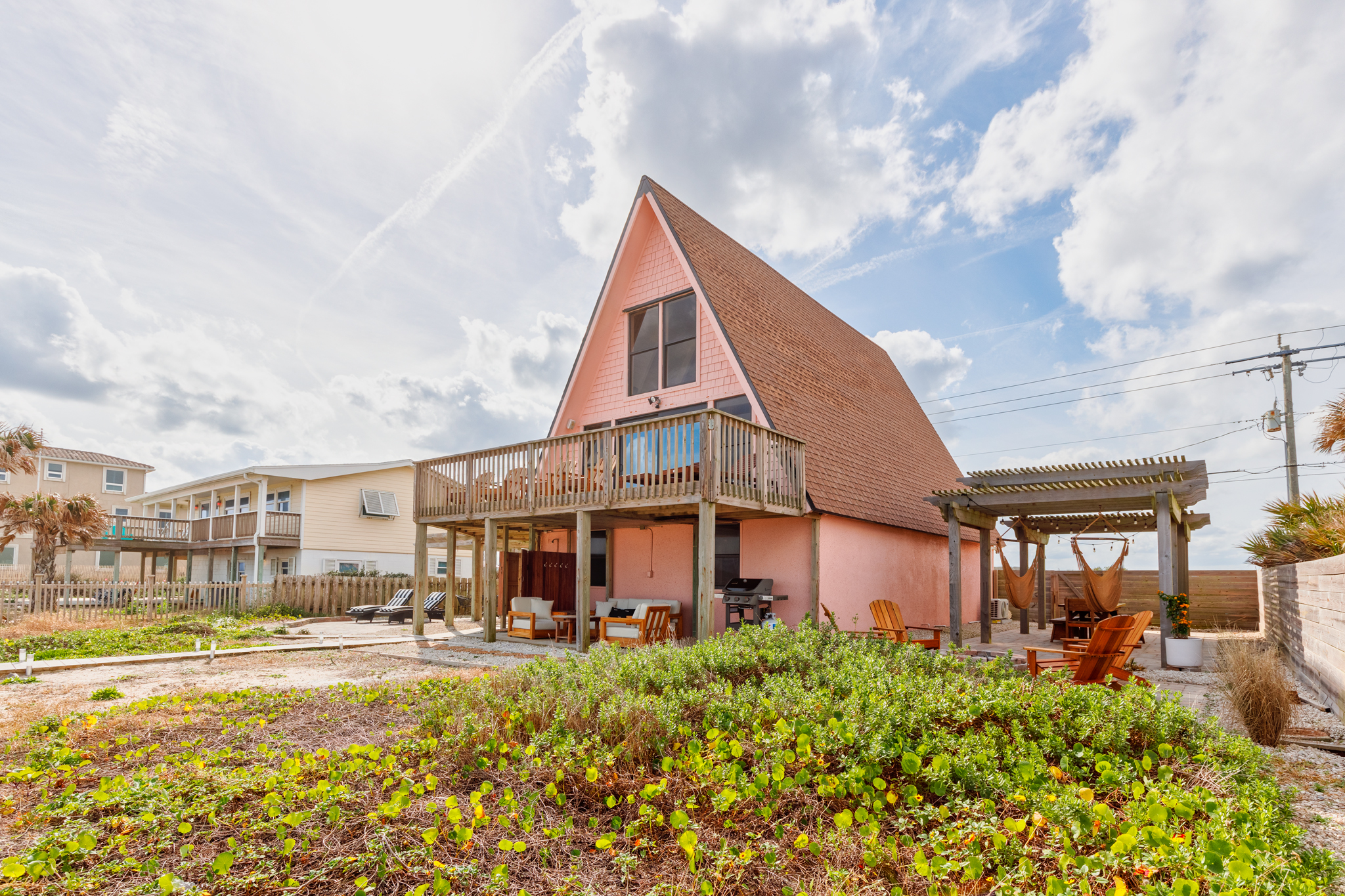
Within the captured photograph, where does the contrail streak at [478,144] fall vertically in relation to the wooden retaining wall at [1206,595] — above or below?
above

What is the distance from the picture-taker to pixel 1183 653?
10578mm

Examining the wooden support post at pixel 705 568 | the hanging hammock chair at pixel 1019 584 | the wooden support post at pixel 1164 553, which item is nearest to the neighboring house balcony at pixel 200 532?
the wooden support post at pixel 705 568

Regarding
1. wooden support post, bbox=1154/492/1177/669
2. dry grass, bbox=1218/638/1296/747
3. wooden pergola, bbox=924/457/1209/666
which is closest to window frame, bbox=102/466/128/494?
wooden pergola, bbox=924/457/1209/666

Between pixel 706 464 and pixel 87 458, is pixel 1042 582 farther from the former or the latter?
pixel 87 458

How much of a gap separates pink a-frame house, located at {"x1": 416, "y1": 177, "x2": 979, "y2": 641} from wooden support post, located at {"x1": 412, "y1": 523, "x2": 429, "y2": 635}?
40 centimetres

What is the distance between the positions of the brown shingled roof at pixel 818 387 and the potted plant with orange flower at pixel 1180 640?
4979mm

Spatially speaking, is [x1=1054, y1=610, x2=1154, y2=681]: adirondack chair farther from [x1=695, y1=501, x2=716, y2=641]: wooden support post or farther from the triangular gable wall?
the triangular gable wall

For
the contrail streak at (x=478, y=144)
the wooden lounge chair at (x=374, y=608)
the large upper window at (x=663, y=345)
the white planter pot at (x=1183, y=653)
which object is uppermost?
the contrail streak at (x=478, y=144)

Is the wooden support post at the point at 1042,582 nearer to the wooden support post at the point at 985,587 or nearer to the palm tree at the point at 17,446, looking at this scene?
the wooden support post at the point at 985,587

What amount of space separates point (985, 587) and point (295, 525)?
23631mm

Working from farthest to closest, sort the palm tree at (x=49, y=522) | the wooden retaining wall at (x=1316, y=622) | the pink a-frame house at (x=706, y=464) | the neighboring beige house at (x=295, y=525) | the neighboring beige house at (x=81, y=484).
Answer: the neighboring beige house at (x=81, y=484), the neighboring beige house at (x=295, y=525), the palm tree at (x=49, y=522), the pink a-frame house at (x=706, y=464), the wooden retaining wall at (x=1316, y=622)

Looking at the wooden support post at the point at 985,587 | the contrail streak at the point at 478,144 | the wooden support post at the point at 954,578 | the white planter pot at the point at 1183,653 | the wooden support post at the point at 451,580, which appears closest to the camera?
the white planter pot at the point at 1183,653

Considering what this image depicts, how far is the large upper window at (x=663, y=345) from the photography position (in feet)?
48.0

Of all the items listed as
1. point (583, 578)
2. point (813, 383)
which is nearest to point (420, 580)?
point (583, 578)
